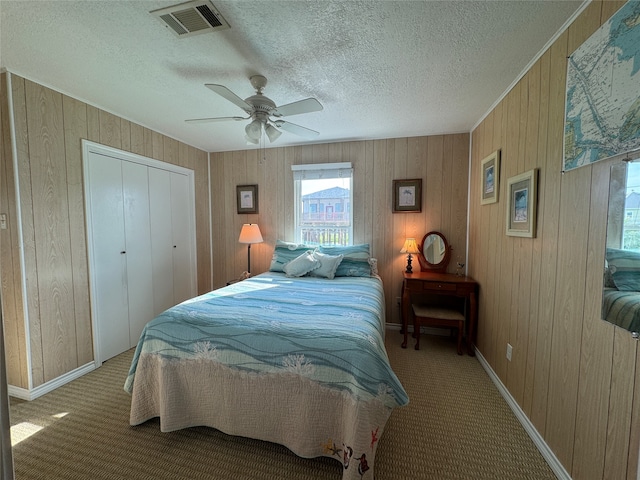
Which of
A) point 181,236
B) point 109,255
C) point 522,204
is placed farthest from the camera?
point 181,236

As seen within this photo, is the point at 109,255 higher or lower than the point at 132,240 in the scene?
lower

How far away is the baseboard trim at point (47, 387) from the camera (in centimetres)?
205

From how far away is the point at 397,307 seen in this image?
3383mm

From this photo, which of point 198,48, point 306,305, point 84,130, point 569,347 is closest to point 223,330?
point 306,305

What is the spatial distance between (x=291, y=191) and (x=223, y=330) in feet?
7.89

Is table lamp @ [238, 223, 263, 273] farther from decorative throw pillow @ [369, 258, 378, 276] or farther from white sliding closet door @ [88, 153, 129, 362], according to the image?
decorative throw pillow @ [369, 258, 378, 276]

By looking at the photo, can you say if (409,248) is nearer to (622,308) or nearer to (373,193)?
(373,193)

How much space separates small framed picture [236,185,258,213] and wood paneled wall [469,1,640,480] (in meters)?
2.94

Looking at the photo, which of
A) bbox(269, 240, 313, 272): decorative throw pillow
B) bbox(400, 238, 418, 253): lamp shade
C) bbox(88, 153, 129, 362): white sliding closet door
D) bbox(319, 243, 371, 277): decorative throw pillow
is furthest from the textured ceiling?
bbox(269, 240, 313, 272): decorative throw pillow

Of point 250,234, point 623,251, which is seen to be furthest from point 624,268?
point 250,234

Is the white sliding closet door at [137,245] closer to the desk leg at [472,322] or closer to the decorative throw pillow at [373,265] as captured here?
the decorative throw pillow at [373,265]

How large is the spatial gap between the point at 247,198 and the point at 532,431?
12.2 feet

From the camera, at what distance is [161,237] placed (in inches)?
127

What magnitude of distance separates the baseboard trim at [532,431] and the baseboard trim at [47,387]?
11.7 feet
